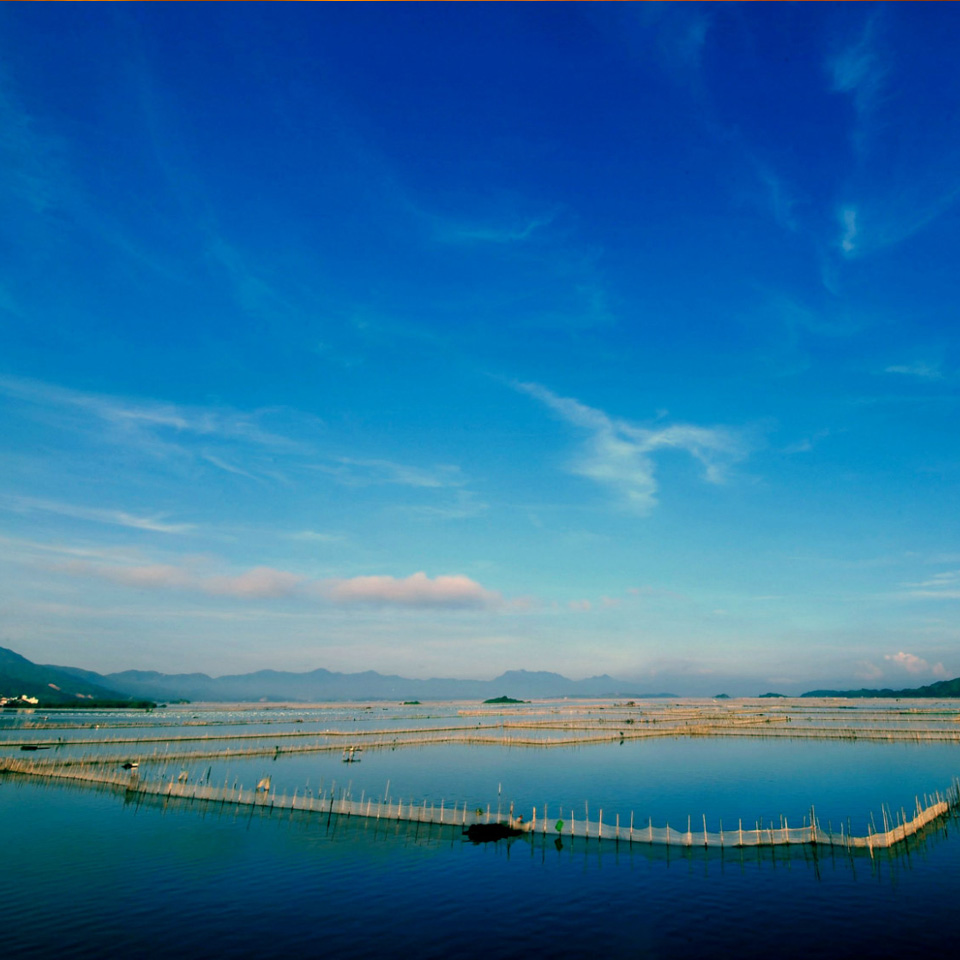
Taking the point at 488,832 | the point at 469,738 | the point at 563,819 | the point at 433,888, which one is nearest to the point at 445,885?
the point at 433,888

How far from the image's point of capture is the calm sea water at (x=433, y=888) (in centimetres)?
2552

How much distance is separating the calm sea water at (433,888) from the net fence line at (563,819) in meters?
1.11

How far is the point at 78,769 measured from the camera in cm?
6372

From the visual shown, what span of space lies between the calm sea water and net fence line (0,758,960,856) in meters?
1.11

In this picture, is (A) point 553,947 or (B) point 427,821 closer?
(A) point 553,947

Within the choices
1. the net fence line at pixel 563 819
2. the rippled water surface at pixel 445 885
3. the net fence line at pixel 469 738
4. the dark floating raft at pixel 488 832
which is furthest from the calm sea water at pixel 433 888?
the net fence line at pixel 469 738

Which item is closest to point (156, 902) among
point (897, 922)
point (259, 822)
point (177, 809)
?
point (259, 822)

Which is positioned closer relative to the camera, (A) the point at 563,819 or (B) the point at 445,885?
(B) the point at 445,885

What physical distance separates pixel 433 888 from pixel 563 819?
56.8 ft

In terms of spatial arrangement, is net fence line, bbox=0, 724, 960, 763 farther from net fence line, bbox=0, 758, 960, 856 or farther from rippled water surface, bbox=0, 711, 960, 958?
rippled water surface, bbox=0, 711, 960, 958

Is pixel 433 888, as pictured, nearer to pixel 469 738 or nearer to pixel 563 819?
pixel 563 819

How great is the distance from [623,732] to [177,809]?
7394 cm

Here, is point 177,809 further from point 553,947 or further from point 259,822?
point 553,947

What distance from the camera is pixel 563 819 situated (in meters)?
46.1
